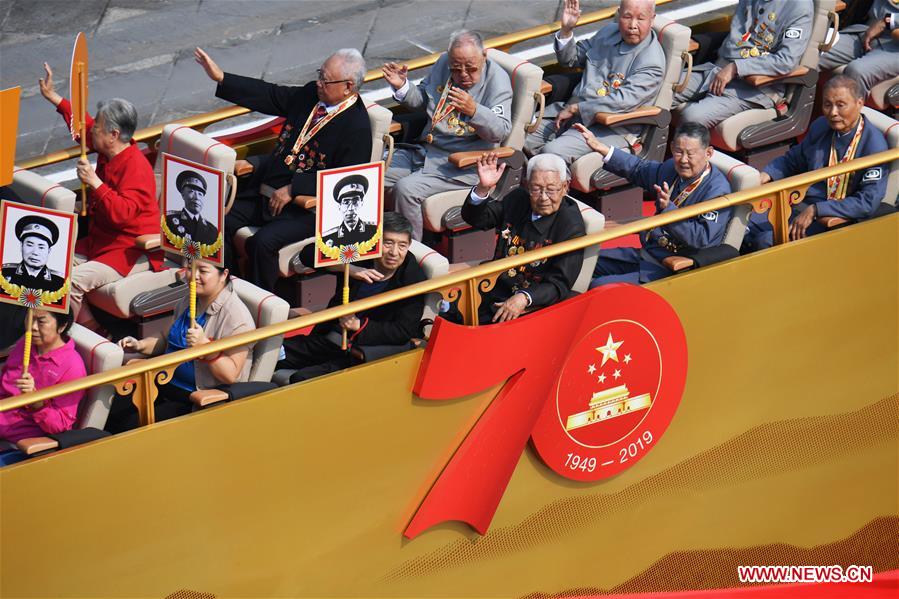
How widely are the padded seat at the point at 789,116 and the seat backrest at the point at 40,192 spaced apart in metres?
3.55

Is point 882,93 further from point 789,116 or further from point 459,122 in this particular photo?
point 459,122

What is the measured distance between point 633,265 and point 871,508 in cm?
198

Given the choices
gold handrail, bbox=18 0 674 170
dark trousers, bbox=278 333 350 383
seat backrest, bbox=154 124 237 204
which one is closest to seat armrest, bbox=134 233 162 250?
seat backrest, bbox=154 124 237 204

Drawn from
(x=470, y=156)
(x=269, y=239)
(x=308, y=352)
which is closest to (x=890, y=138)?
(x=470, y=156)

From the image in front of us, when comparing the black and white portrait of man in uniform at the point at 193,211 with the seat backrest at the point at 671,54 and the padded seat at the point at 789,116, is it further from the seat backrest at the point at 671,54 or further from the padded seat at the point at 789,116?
the padded seat at the point at 789,116

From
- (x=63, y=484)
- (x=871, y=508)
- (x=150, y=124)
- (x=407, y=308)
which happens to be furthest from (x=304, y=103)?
(x=150, y=124)

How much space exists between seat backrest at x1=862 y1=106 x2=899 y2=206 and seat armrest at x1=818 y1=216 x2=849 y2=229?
0.95 feet

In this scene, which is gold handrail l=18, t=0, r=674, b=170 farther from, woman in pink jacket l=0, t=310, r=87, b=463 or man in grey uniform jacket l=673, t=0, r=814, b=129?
woman in pink jacket l=0, t=310, r=87, b=463

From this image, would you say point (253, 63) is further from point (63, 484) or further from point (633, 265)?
point (63, 484)

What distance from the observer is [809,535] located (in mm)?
7688

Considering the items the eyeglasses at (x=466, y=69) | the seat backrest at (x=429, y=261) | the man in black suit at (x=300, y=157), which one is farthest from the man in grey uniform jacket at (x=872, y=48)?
the seat backrest at (x=429, y=261)

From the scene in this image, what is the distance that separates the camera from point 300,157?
7.90m

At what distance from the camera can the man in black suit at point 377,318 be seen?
6.40 m

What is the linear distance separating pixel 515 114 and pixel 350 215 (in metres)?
2.21
